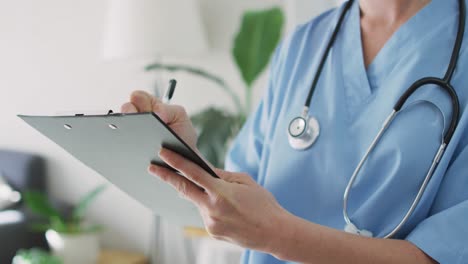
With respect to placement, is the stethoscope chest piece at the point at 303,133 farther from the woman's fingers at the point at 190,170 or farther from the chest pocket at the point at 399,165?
the woman's fingers at the point at 190,170

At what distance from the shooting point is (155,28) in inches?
75.9

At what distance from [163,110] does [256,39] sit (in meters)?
1.23

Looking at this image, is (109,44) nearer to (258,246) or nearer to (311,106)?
(311,106)

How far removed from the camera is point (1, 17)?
259cm

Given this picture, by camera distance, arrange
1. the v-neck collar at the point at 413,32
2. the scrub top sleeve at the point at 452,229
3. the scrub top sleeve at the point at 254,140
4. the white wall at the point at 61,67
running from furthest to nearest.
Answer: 1. the white wall at the point at 61,67
2. the scrub top sleeve at the point at 254,140
3. the v-neck collar at the point at 413,32
4. the scrub top sleeve at the point at 452,229

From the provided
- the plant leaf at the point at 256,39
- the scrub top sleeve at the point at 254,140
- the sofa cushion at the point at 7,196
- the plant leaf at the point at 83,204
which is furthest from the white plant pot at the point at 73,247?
the scrub top sleeve at the point at 254,140

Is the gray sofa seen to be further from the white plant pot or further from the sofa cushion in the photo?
the white plant pot

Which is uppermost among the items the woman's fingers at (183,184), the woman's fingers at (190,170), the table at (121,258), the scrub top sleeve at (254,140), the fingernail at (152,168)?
the woman's fingers at (190,170)

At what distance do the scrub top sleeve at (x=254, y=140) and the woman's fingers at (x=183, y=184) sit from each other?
33 centimetres

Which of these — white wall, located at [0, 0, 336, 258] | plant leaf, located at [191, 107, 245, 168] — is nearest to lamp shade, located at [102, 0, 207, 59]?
plant leaf, located at [191, 107, 245, 168]

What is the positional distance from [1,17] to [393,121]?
2355 millimetres

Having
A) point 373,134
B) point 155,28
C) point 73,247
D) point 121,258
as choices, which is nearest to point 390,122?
point 373,134

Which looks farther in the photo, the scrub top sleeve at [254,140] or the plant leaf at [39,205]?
the plant leaf at [39,205]

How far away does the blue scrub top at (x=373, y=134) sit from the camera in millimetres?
672
